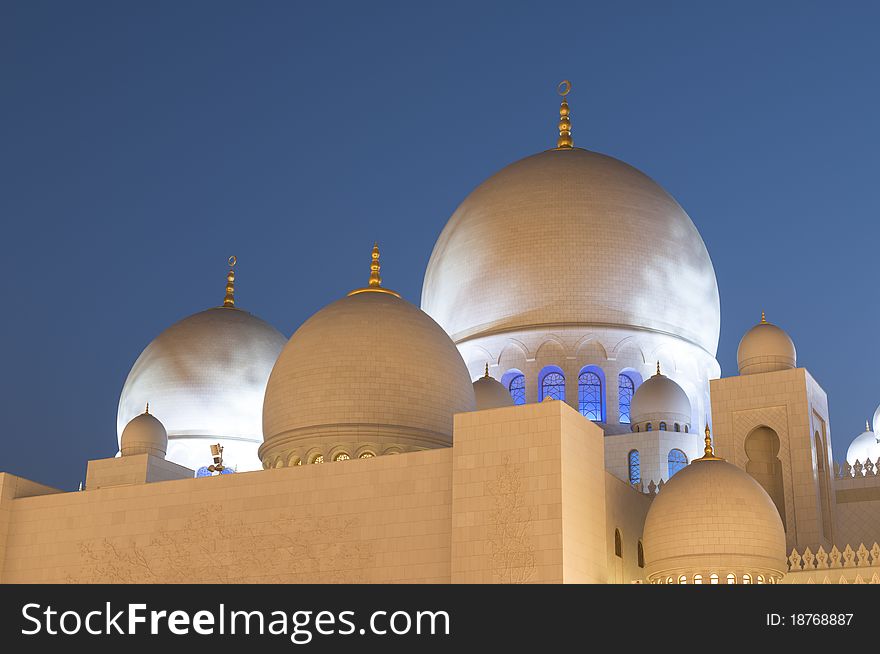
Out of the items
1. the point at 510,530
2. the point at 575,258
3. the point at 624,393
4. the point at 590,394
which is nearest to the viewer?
the point at 510,530

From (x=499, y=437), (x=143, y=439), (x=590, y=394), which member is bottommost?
(x=499, y=437)

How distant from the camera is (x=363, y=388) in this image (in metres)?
21.9

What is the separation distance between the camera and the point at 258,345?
30.7m

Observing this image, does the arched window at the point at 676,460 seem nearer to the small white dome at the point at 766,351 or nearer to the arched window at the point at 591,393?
the arched window at the point at 591,393

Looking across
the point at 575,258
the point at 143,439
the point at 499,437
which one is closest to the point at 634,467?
the point at 575,258

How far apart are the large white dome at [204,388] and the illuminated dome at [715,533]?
523 inches

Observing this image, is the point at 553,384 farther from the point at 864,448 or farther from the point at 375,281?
the point at 864,448

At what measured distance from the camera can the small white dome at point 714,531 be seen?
18359 mm

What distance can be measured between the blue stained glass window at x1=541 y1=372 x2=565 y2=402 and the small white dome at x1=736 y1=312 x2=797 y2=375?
433 centimetres

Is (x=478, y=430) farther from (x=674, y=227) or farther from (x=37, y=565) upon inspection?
(x=674, y=227)

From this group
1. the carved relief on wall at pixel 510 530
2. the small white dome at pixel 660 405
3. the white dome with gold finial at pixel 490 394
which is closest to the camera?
the carved relief on wall at pixel 510 530

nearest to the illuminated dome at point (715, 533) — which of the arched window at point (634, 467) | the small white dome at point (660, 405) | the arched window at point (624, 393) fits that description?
the arched window at point (634, 467)

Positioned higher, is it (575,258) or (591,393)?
(575,258)

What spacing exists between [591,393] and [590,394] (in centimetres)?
3
